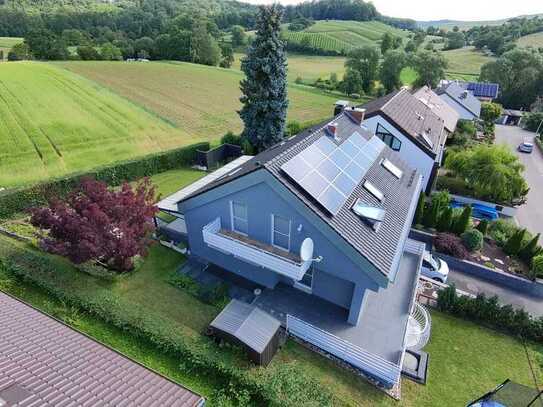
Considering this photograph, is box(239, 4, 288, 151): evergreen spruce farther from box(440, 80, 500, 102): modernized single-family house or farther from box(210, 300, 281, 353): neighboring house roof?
box(440, 80, 500, 102): modernized single-family house

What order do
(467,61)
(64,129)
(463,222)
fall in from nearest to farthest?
(463,222) < (64,129) < (467,61)

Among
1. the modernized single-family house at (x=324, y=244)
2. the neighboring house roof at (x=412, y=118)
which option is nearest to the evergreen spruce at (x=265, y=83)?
the neighboring house roof at (x=412, y=118)

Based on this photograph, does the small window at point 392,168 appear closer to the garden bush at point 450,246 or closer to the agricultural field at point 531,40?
the garden bush at point 450,246

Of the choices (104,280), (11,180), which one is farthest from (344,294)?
(11,180)

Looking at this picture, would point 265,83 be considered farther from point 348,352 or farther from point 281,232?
point 348,352

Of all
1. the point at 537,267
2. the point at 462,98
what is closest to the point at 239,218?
the point at 537,267

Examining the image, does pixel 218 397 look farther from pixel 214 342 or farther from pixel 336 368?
pixel 336 368
